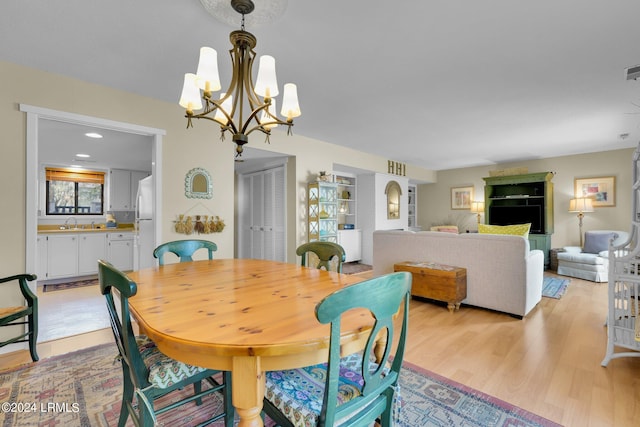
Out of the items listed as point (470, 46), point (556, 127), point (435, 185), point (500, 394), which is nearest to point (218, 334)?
point (500, 394)

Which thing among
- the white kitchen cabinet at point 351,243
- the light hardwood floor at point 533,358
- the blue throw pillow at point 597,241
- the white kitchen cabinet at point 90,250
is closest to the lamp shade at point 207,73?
the light hardwood floor at point 533,358

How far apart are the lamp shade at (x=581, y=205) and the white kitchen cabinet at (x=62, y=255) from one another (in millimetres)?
9162

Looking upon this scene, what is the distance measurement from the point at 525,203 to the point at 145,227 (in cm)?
738

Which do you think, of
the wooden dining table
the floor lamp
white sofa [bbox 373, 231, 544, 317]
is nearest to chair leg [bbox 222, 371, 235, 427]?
the wooden dining table

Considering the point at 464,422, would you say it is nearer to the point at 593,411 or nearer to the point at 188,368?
the point at 593,411

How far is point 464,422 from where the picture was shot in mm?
1538

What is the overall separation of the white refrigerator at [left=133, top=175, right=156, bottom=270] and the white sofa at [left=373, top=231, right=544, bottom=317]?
3169 mm

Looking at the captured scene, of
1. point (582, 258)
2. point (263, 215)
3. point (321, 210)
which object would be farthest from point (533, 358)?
point (263, 215)

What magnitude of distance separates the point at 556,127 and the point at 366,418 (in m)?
4.80

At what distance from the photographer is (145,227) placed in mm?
3455

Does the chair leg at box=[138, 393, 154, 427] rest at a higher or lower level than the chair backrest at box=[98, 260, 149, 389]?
lower

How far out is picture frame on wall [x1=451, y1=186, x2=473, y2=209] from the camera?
7.38m

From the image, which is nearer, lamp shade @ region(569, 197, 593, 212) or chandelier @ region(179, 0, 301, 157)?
chandelier @ region(179, 0, 301, 157)

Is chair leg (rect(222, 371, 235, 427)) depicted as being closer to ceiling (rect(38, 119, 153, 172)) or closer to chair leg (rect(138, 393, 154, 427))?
chair leg (rect(138, 393, 154, 427))
